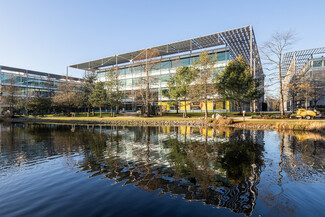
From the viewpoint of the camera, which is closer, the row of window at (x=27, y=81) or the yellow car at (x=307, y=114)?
the yellow car at (x=307, y=114)

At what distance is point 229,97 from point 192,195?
3269 cm

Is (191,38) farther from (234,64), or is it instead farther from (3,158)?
(3,158)

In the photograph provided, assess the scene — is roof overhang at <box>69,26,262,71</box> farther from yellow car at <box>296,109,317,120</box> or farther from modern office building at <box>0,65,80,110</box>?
modern office building at <box>0,65,80,110</box>

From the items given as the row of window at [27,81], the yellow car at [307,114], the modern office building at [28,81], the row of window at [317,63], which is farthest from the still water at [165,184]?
the row of window at [27,81]

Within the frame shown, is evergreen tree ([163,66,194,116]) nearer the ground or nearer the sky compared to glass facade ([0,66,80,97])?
nearer the ground

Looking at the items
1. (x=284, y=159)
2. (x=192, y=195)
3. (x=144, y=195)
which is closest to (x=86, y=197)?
(x=144, y=195)

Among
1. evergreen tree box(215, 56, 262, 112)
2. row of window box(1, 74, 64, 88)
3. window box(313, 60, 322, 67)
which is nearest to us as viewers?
evergreen tree box(215, 56, 262, 112)

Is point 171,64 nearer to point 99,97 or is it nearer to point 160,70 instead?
point 160,70

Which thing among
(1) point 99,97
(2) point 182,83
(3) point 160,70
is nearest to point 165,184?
(2) point 182,83

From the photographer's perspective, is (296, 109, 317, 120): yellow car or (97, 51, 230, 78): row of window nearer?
(296, 109, 317, 120): yellow car

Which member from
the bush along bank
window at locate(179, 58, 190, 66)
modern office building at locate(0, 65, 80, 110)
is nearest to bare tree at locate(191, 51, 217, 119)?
the bush along bank

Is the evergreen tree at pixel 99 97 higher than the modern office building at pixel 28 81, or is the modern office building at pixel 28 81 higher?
the modern office building at pixel 28 81

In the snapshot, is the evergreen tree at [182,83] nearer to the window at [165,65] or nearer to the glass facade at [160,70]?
the glass facade at [160,70]

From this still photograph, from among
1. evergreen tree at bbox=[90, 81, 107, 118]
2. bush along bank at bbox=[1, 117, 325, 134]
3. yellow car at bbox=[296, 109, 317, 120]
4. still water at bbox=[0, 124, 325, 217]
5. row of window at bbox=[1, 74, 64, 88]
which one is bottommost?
still water at bbox=[0, 124, 325, 217]
